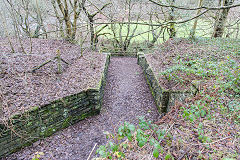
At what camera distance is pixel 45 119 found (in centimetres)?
416

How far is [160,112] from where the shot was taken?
17.7 ft

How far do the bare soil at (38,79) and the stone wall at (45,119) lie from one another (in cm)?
20

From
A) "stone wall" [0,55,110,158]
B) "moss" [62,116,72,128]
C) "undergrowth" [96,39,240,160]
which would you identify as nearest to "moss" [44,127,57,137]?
"stone wall" [0,55,110,158]

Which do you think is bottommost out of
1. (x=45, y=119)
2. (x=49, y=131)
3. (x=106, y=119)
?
(x=106, y=119)

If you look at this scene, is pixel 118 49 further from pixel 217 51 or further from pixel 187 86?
pixel 187 86

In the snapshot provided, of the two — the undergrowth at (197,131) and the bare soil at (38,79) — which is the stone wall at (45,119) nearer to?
the bare soil at (38,79)

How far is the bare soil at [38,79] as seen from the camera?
161 inches

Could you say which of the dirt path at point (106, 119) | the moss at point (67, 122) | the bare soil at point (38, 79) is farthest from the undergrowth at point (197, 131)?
the bare soil at point (38, 79)

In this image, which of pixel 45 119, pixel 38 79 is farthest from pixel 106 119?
pixel 38 79

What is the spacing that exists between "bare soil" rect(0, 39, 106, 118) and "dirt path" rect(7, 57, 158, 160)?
3.65 feet

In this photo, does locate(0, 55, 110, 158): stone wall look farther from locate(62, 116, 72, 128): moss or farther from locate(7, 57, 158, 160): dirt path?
locate(7, 57, 158, 160): dirt path

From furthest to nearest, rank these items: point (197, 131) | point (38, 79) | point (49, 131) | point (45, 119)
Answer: point (38, 79) < point (49, 131) < point (45, 119) < point (197, 131)

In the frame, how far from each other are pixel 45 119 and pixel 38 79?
65.9 inches

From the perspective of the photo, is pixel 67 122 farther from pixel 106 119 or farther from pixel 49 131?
pixel 106 119
